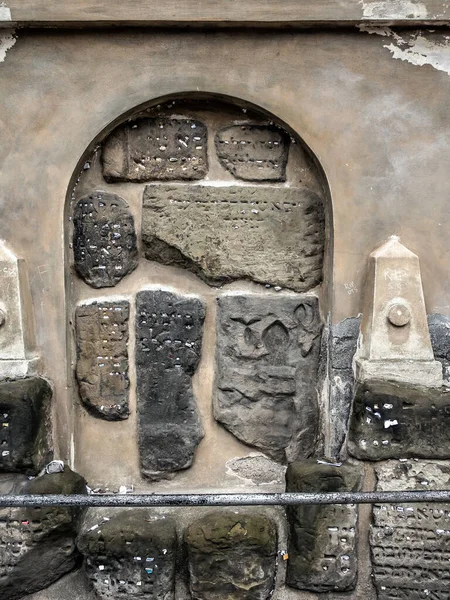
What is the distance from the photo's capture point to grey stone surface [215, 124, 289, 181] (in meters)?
2.56

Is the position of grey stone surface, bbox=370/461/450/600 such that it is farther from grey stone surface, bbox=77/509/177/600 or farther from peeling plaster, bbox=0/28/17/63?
peeling plaster, bbox=0/28/17/63

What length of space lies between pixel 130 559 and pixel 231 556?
375 millimetres

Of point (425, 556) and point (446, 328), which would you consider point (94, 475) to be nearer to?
point (425, 556)

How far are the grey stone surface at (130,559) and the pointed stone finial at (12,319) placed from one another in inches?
27.1

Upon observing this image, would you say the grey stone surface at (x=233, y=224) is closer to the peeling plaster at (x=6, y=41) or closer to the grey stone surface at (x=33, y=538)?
the peeling plaster at (x=6, y=41)

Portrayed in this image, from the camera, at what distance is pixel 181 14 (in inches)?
90.9

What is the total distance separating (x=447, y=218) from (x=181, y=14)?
1.25 m

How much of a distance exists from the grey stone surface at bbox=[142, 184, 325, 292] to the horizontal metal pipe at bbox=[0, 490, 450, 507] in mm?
941

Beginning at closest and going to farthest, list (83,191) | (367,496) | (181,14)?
(367,496)
(181,14)
(83,191)

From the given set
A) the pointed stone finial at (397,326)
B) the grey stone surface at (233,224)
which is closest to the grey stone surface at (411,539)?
the pointed stone finial at (397,326)

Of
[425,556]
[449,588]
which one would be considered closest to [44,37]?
[425,556]

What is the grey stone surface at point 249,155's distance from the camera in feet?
8.39

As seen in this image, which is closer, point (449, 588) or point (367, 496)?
point (367, 496)

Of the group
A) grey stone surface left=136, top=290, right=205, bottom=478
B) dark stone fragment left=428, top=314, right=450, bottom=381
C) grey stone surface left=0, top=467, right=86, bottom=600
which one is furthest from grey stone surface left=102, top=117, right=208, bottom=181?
grey stone surface left=0, top=467, right=86, bottom=600
